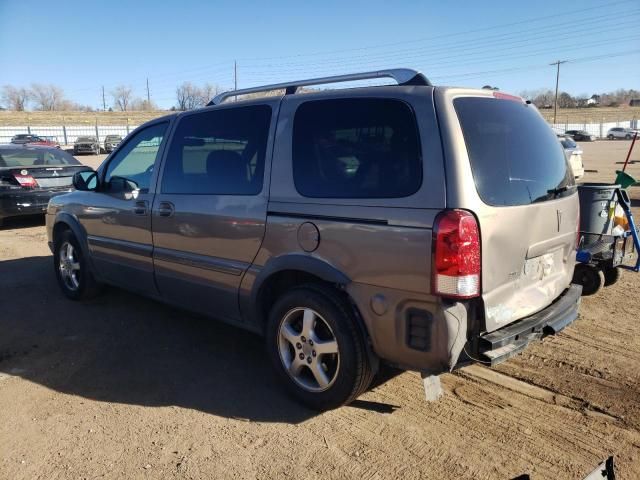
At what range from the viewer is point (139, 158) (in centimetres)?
461

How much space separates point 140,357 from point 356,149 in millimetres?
2459

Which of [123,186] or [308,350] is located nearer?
[308,350]

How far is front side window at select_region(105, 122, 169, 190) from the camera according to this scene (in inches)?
173

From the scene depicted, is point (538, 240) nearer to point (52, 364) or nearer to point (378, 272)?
point (378, 272)

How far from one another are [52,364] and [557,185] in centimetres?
390

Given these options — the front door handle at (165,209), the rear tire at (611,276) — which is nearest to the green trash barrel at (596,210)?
the rear tire at (611,276)

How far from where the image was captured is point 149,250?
435cm

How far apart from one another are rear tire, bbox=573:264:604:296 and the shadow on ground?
252cm

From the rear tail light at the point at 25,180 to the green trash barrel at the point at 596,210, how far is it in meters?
9.21

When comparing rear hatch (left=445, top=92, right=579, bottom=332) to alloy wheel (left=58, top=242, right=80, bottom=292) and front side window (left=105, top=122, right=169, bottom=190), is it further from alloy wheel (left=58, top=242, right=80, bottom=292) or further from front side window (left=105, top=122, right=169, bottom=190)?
alloy wheel (left=58, top=242, right=80, bottom=292)

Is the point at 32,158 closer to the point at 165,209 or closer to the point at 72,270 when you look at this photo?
the point at 72,270

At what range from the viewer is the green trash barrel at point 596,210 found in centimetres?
478

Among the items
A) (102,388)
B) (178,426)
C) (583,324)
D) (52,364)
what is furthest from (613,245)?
(52,364)

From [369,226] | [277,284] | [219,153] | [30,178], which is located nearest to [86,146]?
[30,178]
